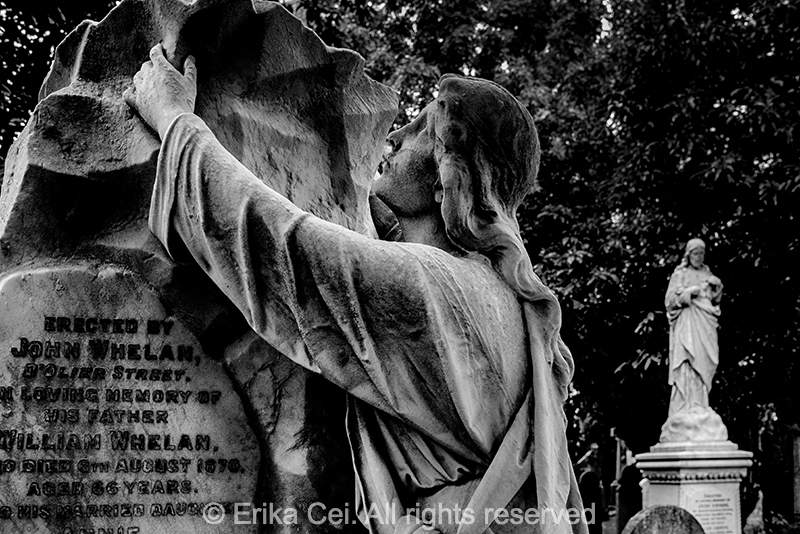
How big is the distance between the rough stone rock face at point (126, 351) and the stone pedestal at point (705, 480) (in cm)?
1078

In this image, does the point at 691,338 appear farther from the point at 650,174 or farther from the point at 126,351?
the point at 126,351

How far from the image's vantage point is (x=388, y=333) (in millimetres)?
2461

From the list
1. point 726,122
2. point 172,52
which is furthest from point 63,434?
point 726,122

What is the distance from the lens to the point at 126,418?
2537mm

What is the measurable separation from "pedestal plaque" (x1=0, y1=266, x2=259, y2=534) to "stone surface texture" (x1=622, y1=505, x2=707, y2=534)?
738cm

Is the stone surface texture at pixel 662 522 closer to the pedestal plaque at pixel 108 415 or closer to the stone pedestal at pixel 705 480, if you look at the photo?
the stone pedestal at pixel 705 480

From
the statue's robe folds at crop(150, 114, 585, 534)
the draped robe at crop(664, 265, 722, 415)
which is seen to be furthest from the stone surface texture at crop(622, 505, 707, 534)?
the statue's robe folds at crop(150, 114, 585, 534)

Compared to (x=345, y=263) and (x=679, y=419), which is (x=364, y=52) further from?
(x=345, y=263)

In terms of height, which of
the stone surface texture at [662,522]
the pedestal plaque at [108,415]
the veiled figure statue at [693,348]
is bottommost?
the stone surface texture at [662,522]

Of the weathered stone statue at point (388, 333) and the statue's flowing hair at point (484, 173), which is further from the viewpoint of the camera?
the statue's flowing hair at point (484, 173)

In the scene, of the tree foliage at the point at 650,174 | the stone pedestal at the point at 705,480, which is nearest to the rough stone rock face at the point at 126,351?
the stone pedestal at the point at 705,480

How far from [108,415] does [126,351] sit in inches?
7.3

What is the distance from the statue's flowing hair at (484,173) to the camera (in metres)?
2.71

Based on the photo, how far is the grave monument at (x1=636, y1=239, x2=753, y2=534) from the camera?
12391 mm
